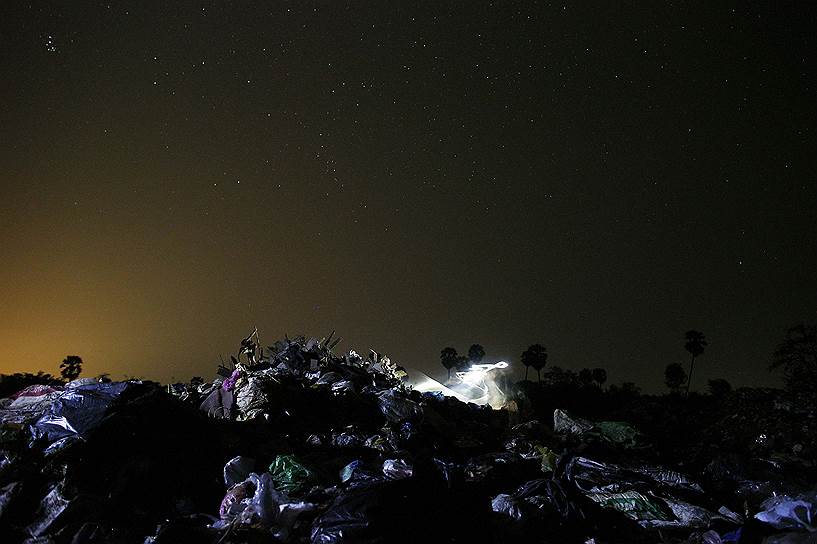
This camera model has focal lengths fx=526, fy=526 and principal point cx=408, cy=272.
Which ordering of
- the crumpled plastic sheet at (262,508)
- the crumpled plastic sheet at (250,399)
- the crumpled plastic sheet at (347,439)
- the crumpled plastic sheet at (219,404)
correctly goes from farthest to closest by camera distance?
the crumpled plastic sheet at (219,404) → the crumpled plastic sheet at (250,399) → the crumpled plastic sheet at (347,439) → the crumpled plastic sheet at (262,508)

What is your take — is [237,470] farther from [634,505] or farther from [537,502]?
[634,505]

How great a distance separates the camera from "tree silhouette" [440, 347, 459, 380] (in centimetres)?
5073

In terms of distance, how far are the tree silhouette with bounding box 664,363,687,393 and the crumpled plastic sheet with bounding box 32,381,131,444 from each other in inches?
1952

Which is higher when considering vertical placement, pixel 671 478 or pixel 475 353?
pixel 475 353

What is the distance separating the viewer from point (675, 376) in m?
46.4

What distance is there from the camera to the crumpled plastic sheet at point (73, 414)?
3.82 meters

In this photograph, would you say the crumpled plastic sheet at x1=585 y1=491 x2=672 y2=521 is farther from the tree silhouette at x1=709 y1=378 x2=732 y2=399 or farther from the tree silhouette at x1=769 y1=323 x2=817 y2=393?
the tree silhouette at x1=709 y1=378 x2=732 y2=399

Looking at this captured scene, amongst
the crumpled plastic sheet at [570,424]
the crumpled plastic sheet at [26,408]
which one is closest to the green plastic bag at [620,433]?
the crumpled plastic sheet at [570,424]

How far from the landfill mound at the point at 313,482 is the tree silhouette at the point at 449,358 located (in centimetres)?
4520

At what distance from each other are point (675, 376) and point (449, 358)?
2011 centimetres

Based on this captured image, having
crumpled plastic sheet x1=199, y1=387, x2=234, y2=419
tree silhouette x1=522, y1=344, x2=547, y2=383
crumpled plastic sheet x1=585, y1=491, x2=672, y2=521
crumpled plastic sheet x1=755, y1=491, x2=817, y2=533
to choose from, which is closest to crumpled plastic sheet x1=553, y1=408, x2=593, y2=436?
crumpled plastic sheet x1=585, y1=491, x2=672, y2=521

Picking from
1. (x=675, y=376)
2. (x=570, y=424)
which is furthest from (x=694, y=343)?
(x=570, y=424)

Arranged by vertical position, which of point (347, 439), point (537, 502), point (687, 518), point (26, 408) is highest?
point (347, 439)

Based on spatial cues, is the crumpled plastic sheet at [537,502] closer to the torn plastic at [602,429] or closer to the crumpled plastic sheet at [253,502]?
the crumpled plastic sheet at [253,502]
